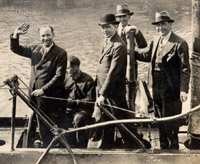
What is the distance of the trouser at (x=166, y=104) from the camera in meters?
6.63

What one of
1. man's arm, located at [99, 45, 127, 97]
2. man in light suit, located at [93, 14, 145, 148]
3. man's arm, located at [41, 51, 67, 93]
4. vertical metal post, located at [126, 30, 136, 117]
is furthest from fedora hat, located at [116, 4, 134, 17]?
man's arm, located at [41, 51, 67, 93]

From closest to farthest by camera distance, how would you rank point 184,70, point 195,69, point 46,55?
1. point 195,69
2. point 184,70
3. point 46,55

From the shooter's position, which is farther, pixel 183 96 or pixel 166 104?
pixel 166 104

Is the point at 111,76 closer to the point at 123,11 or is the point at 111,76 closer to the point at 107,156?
the point at 107,156

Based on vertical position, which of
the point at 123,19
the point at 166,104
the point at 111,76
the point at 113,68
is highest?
the point at 123,19

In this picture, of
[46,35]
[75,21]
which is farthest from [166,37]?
[75,21]

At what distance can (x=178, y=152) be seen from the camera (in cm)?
623

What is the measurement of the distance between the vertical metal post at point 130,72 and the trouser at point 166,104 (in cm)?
33

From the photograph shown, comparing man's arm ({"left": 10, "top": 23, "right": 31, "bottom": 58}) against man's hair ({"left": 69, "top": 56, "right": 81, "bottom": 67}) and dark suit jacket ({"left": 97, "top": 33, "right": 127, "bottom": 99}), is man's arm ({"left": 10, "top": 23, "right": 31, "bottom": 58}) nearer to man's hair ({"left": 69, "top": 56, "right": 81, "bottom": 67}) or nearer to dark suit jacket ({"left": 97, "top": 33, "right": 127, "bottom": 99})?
man's hair ({"left": 69, "top": 56, "right": 81, "bottom": 67})

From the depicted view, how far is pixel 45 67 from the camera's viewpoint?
669cm

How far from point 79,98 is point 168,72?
1.31 meters

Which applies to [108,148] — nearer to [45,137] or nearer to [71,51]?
[45,137]

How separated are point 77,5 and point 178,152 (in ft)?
31.7

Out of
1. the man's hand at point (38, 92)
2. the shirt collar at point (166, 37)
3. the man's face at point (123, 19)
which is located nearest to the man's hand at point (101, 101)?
the man's hand at point (38, 92)
